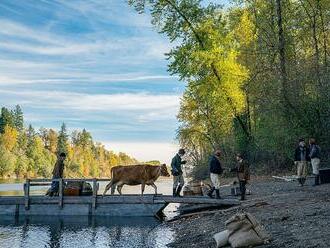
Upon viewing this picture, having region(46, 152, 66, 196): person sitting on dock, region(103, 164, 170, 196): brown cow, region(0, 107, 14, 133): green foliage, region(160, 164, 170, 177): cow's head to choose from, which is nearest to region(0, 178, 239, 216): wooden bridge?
region(46, 152, 66, 196): person sitting on dock

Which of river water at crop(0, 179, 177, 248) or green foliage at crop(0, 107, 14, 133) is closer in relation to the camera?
river water at crop(0, 179, 177, 248)

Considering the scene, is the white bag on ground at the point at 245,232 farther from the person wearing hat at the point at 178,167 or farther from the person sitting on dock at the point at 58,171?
the person sitting on dock at the point at 58,171

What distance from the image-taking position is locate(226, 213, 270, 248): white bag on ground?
38.4ft

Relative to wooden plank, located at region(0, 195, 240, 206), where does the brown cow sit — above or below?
above

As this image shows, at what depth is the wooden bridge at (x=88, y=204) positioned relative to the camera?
24828 millimetres

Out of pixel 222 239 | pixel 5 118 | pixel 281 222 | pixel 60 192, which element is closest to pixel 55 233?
pixel 60 192

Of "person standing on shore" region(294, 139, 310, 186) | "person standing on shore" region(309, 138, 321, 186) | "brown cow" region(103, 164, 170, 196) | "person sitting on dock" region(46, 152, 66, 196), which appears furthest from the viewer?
"person sitting on dock" region(46, 152, 66, 196)

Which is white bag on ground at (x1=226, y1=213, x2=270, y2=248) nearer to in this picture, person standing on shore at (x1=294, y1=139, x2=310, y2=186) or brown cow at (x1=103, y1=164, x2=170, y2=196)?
brown cow at (x1=103, y1=164, x2=170, y2=196)

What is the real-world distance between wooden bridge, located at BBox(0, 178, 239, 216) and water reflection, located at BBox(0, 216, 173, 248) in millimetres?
438

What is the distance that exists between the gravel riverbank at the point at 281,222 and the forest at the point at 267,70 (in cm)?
1352

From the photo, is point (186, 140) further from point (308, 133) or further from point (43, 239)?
point (43, 239)

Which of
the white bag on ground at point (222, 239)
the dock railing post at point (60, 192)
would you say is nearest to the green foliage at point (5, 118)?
the dock railing post at point (60, 192)

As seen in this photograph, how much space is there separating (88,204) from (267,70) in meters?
18.6

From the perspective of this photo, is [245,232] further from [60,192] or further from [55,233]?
[60,192]
